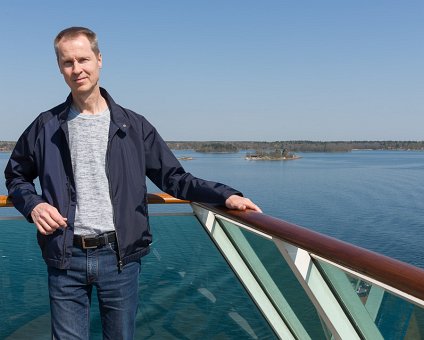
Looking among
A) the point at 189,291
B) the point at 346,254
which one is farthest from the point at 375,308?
the point at 189,291

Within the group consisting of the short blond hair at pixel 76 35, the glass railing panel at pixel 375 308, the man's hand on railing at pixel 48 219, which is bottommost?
the glass railing panel at pixel 375 308

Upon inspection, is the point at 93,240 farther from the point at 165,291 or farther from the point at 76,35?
the point at 165,291

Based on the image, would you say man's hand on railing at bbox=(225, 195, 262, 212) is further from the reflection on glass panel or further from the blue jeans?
the reflection on glass panel

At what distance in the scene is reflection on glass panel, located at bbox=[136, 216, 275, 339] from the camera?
1.77 m

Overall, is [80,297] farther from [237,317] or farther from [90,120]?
[237,317]

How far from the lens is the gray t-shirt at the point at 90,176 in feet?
4.03

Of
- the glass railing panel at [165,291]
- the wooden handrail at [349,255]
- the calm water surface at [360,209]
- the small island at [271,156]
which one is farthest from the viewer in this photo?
the small island at [271,156]

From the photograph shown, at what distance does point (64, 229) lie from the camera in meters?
1.21

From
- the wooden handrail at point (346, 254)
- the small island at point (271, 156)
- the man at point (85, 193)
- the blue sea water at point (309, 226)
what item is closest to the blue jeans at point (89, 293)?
the man at point (85, 193)

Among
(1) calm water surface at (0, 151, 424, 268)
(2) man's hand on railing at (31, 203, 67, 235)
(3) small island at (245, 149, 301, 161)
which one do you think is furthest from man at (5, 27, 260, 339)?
(3) small island at (245, 149, 301, 161)

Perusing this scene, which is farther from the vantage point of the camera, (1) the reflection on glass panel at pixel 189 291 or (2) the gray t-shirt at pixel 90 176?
(1) the reflection on glass panel at pixel 189 291

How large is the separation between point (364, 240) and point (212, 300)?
45.9 ft

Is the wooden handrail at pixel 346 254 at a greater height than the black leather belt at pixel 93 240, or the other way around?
the wooden handrail at pixel 346 254

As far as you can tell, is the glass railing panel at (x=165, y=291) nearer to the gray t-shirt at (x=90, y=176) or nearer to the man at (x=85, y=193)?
the man at (x=85, y=193)
